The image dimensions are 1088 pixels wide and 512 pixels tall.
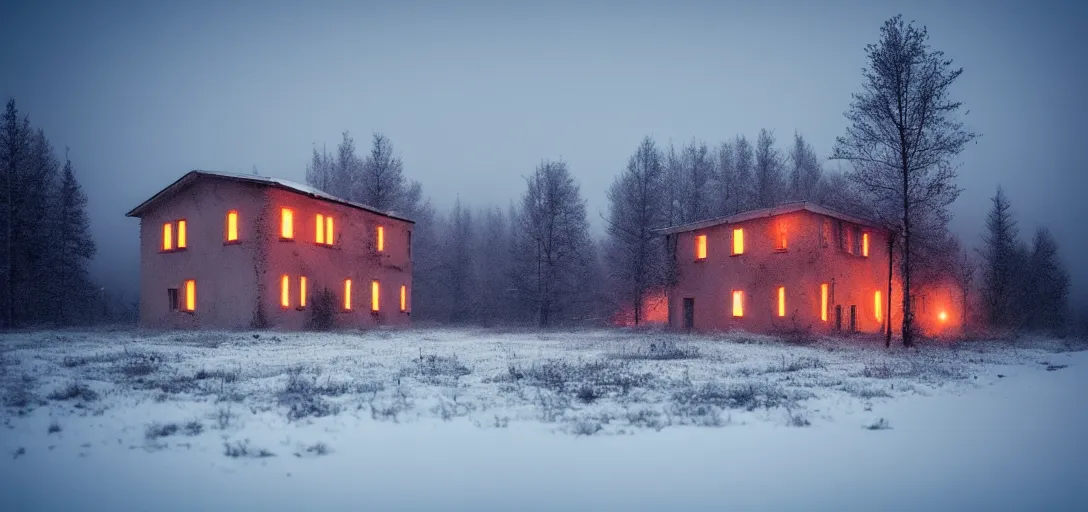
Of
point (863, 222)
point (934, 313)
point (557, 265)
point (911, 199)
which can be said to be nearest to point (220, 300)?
point (557, 265)

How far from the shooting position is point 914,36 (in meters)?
20.2

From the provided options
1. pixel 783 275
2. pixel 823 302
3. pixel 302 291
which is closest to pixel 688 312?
pixel 783 275

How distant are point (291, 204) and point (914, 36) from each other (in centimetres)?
2761

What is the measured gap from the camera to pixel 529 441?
5602 millimetres

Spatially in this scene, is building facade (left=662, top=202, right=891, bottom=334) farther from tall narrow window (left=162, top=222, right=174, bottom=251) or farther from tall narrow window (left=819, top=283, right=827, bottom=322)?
tall narrow window (left=162, top=222, right=174, bottom=251)

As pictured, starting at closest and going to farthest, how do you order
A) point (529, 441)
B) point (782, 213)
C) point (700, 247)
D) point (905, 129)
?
point (529, 441), point (905, 129), point (782, 213), point (700, 247)

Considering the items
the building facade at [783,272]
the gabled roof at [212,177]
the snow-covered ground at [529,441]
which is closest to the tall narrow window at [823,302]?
the building facade at [783,272]

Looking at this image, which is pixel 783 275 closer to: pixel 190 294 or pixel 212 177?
pixel 212 177

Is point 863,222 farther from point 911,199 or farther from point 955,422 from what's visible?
point 955,422

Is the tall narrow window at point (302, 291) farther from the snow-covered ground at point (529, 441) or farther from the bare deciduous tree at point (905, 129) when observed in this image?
the bare deciduous tree at point (905, 129)

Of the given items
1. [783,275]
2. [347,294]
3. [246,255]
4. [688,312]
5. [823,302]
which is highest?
[246,255]

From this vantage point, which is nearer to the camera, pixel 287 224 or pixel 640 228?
pixel 287 224

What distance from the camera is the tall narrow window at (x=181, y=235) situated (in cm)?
2634

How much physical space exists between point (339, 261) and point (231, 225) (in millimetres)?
5444
